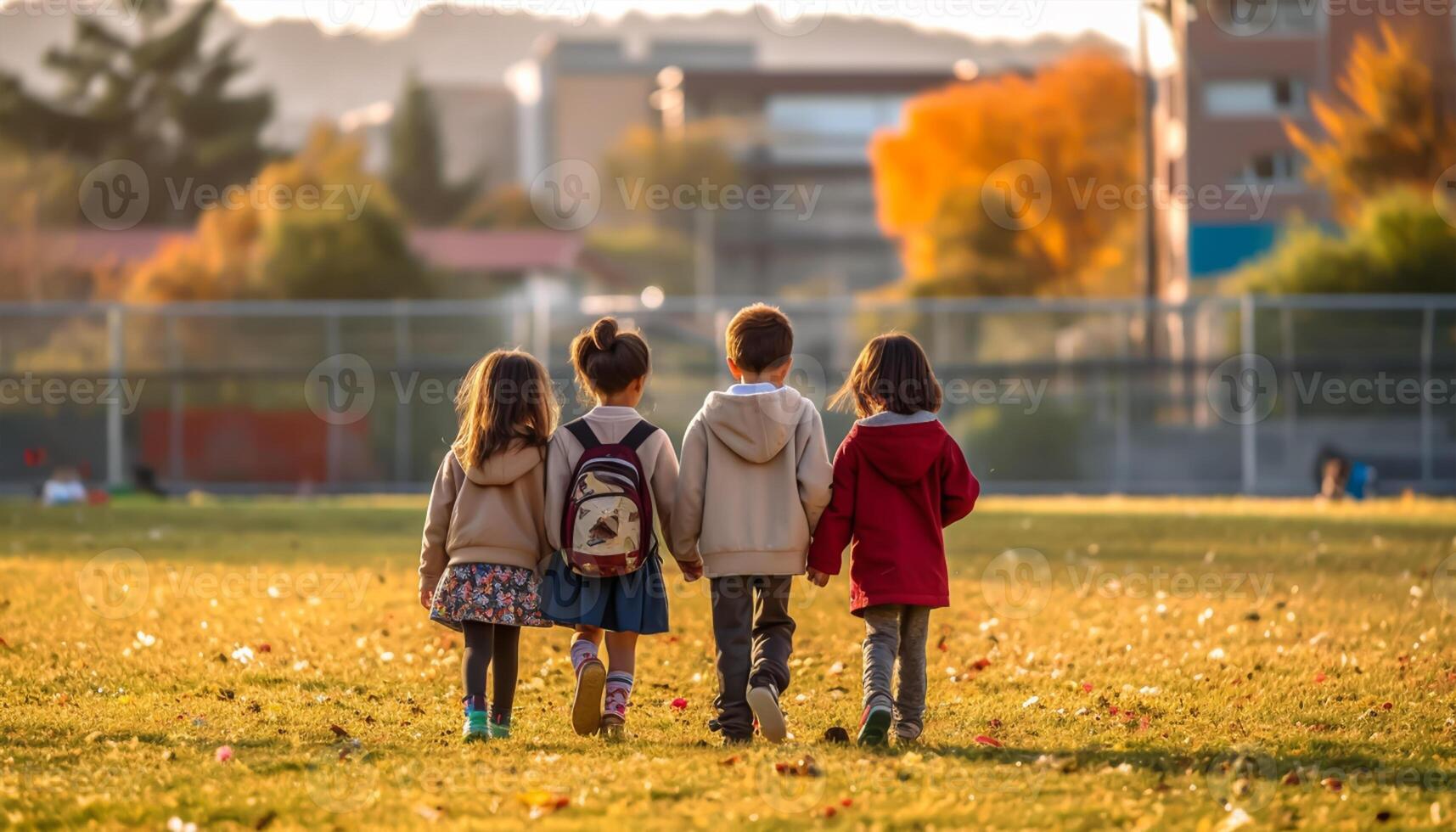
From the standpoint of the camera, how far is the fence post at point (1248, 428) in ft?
75.4

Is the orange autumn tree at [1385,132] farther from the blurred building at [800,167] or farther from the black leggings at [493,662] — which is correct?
the blurred building at [800,167]

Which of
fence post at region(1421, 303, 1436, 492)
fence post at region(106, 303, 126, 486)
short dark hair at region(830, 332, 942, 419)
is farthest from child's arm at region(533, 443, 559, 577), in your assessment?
fence post at region(1421, 303, 1436, 492)

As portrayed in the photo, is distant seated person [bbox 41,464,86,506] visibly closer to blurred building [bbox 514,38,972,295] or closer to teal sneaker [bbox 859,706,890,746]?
teal sneaker [bbox 859,706,890,746]

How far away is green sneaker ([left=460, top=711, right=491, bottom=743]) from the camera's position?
6.24m

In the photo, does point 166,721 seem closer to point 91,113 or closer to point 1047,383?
point 1047,383

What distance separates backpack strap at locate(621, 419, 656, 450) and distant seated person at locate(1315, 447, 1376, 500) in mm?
15560

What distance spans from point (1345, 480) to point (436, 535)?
16617mm

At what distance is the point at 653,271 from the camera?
90.2 m

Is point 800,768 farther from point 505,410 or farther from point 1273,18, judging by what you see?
point 1273,18

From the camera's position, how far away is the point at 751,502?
636 centimetres

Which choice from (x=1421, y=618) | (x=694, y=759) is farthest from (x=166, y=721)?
(x=1421, y=618)

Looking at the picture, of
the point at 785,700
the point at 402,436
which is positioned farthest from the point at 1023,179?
the point at 785,700

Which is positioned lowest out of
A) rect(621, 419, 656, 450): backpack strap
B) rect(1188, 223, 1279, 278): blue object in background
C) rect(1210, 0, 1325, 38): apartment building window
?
rect(621, 419, 656, 450): backpack strap

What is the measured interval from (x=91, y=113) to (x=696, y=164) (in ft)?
91.3
